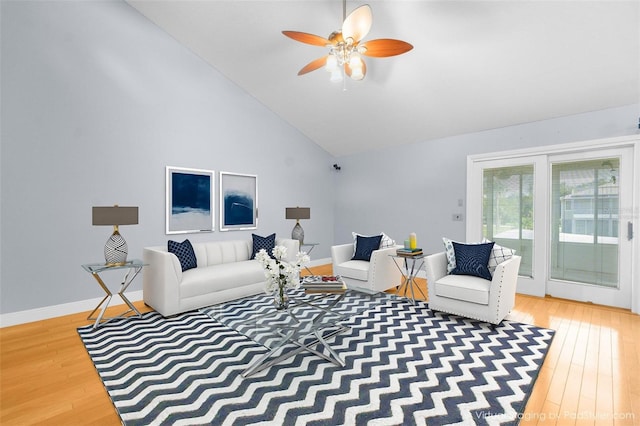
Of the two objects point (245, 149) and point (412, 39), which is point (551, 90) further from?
point (245, 149)

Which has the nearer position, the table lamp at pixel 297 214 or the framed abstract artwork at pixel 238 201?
the framed abstract artwork at pixel 238 201

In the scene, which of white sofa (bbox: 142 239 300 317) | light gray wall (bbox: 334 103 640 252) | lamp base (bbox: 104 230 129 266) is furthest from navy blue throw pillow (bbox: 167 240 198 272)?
light gray wall (bbox: 334 103 640 252)

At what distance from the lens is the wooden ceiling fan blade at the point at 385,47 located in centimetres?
262

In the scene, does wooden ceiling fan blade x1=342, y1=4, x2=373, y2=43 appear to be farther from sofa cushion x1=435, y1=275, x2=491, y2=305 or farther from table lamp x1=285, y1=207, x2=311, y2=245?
table lamp x1=285, y1=207, x2=311, y2=245

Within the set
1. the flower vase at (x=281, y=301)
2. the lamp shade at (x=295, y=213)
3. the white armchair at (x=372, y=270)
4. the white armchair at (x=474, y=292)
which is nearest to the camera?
the flower vase at (x=281, y=301)

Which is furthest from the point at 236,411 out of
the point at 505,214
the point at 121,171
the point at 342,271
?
the point at 505,214

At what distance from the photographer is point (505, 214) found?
4.56m

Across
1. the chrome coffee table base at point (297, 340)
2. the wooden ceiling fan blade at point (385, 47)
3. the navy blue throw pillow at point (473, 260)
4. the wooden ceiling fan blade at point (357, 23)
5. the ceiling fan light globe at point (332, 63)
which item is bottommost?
the chrome coffee table base at point (297, 340)

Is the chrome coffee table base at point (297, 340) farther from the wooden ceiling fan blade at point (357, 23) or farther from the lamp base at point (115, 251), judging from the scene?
the wooden ceiling fan blade at point (357, 23)

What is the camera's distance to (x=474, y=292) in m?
3.14

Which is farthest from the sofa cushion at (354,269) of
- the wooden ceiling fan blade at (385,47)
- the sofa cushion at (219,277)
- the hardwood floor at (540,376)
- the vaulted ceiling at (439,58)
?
the wooden ceiling fan blade at (385,47)

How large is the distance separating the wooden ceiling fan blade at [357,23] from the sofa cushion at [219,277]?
9.91ft

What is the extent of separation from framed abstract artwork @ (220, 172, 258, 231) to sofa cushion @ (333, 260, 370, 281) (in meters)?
1.87

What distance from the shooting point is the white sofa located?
3.40 m
